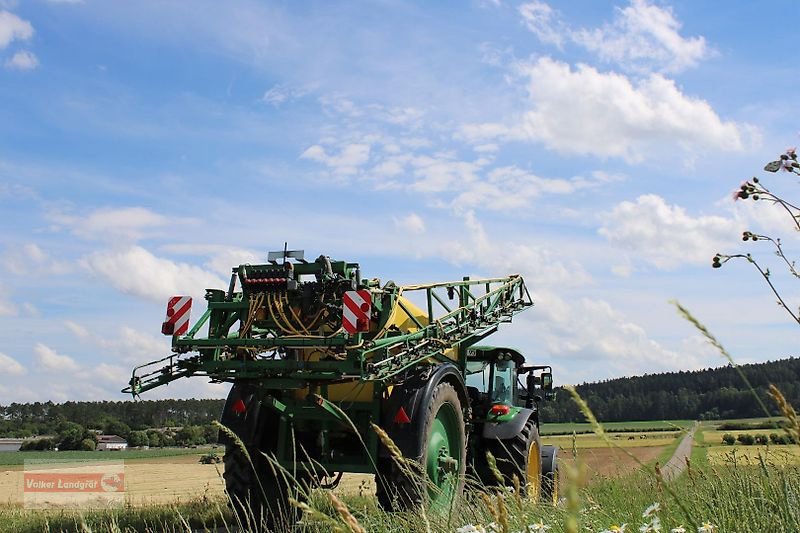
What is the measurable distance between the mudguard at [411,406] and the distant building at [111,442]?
4443cm

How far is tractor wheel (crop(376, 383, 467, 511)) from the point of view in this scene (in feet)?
25.2

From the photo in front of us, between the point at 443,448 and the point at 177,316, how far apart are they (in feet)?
10.8

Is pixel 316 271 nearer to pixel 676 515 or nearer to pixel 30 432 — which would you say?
pixel 676 515

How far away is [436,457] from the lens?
27.5 feet

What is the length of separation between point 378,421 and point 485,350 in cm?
323

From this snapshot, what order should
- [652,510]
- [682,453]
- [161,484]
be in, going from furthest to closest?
[161,484], [682,453], [652,510]

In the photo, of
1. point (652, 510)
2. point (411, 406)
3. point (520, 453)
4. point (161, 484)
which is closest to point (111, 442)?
point (161, 484)

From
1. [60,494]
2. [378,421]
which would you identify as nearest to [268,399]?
[378,421]

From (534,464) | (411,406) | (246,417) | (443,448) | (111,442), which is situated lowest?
(111,442)

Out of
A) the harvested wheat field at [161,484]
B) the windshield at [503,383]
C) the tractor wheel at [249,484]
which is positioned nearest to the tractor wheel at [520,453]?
the windshield at [503,383]

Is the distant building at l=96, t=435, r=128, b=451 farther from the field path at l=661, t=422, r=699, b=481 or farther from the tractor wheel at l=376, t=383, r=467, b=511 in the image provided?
Result: the field path at l=661, t=422, r=699, b=481

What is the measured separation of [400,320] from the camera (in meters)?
9.22

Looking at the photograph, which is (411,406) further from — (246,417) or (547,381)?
(547,381)

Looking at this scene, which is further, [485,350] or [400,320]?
[485,350]
